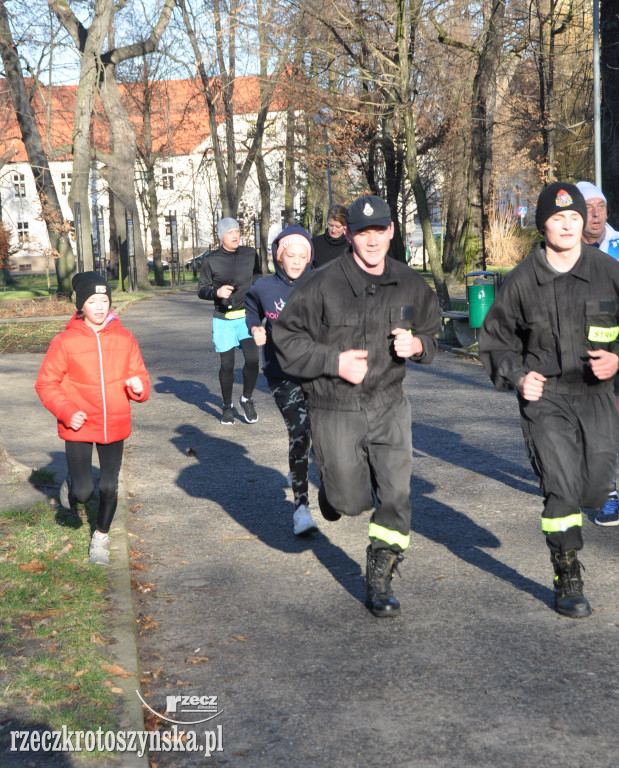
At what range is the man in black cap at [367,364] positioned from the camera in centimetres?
490

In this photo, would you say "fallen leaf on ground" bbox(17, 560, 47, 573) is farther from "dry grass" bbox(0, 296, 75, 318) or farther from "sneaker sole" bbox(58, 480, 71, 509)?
"dry grass" bbox(0, 296, 75, 318)

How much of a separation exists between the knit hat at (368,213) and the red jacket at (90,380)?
151 centimetres

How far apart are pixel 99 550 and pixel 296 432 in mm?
1513

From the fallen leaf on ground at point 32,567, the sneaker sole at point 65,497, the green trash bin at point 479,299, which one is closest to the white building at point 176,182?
the green trash bin at point 479,299

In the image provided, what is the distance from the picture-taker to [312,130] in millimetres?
34844

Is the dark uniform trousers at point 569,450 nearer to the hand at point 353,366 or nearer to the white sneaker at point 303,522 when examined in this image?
the hand at point 353,366

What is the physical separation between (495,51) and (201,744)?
2503 cm

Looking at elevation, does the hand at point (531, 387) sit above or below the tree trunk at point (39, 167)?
below

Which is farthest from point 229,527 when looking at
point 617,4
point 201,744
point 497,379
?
point 617,4

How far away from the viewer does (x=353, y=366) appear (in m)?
4.78

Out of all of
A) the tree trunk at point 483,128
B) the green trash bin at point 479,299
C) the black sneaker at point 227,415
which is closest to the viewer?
the black sneaker at point 227,415

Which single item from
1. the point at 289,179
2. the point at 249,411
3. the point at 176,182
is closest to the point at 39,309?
the point at 249,411

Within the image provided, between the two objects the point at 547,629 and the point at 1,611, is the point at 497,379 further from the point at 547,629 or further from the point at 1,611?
the point at 1,611

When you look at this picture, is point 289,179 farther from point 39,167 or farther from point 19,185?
point 39,167
